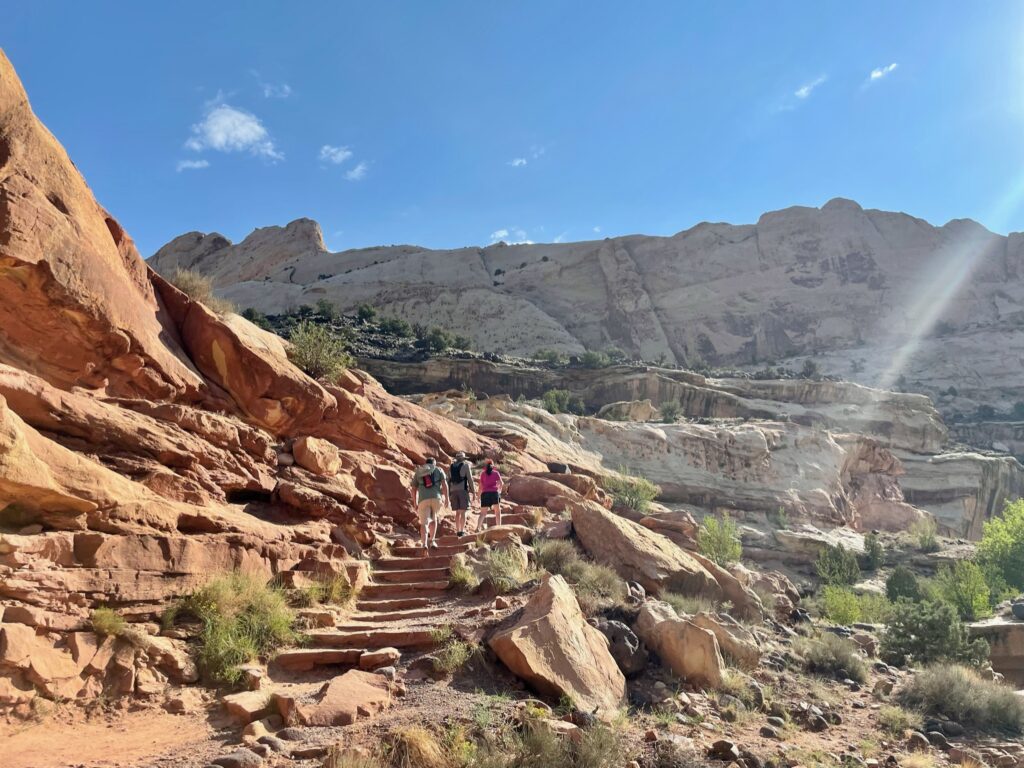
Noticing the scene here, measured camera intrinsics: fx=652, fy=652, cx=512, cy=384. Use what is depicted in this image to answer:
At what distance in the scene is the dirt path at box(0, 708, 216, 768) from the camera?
13.6ft

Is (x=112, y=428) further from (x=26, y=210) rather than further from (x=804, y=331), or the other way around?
(x=804, y=331)

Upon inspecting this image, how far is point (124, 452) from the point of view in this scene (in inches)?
281

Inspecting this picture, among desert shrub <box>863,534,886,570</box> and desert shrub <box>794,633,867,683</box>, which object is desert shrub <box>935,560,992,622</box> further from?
desert shrub <box>794,633,867,683</box>

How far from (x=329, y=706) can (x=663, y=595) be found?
6.33m

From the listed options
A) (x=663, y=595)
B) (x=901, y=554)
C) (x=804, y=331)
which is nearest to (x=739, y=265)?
(x=804, y=331)

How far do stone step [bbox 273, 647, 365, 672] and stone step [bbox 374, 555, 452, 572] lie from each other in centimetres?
302

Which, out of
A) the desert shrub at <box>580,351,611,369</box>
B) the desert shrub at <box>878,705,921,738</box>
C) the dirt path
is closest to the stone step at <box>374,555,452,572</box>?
the dirt path

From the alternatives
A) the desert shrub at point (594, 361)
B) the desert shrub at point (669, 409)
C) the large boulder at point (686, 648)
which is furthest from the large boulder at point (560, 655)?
the desert shrub at point (594, 361)

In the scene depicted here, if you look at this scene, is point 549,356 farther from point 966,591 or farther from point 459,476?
point 459,476

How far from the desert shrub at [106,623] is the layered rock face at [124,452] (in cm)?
10

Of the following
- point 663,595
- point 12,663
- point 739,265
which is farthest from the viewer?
point 739,265

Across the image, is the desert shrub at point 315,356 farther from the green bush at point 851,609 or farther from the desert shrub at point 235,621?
the green bush at point 851,609

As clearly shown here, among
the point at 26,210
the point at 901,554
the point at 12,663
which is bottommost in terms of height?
the point at 901,554

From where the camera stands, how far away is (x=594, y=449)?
96.6 ft
